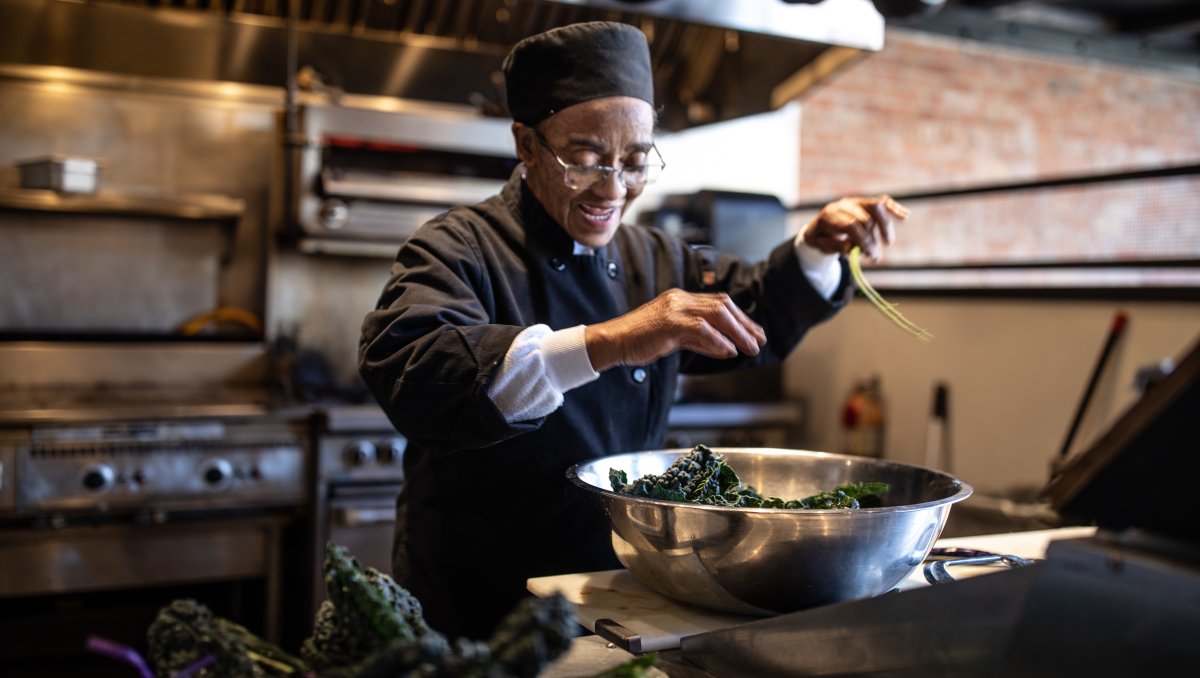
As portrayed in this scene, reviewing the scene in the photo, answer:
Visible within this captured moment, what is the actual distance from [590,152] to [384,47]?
2.61 meters

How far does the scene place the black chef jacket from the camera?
1651mm

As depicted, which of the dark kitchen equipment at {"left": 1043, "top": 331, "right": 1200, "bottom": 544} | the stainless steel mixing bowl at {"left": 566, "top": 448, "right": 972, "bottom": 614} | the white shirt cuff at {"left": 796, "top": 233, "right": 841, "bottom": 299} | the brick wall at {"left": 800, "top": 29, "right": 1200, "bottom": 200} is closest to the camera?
the dark kitchen equipment at {"left": 1043, "top": 331, "right": 1200, "bottom": 544}

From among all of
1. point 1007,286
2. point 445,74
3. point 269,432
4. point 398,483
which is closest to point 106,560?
point 269,432

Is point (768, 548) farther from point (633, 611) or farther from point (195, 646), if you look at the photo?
point (195, 646)

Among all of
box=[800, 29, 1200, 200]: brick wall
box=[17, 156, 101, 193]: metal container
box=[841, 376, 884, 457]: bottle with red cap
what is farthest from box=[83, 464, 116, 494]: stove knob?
box=[800, 29, 1200, 200]: brick wall

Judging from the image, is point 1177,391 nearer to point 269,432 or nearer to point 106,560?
point 269,432

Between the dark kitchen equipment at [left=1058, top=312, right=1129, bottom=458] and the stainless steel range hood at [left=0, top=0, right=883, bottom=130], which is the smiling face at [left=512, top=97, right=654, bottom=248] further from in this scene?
the stainless steel range hood at [left=0, top=0, right=883, bottom=130]

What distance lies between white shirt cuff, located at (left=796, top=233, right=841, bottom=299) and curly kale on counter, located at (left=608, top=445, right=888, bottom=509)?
59cm

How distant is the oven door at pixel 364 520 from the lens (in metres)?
3.21

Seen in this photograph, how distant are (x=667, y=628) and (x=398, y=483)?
227cm

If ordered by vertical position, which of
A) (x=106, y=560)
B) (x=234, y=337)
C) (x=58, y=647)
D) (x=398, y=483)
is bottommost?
(x=58, y=647)

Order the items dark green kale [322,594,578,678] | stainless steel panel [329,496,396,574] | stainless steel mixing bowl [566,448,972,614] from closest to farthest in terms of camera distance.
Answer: dark green kale [322,594,578,678], stainless steel mixing bowl [566,448,972,614], stainless steel panel [329,496,396,574]

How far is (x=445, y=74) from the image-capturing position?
407 cm

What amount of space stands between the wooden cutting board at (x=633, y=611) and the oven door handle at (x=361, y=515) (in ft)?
6.24
